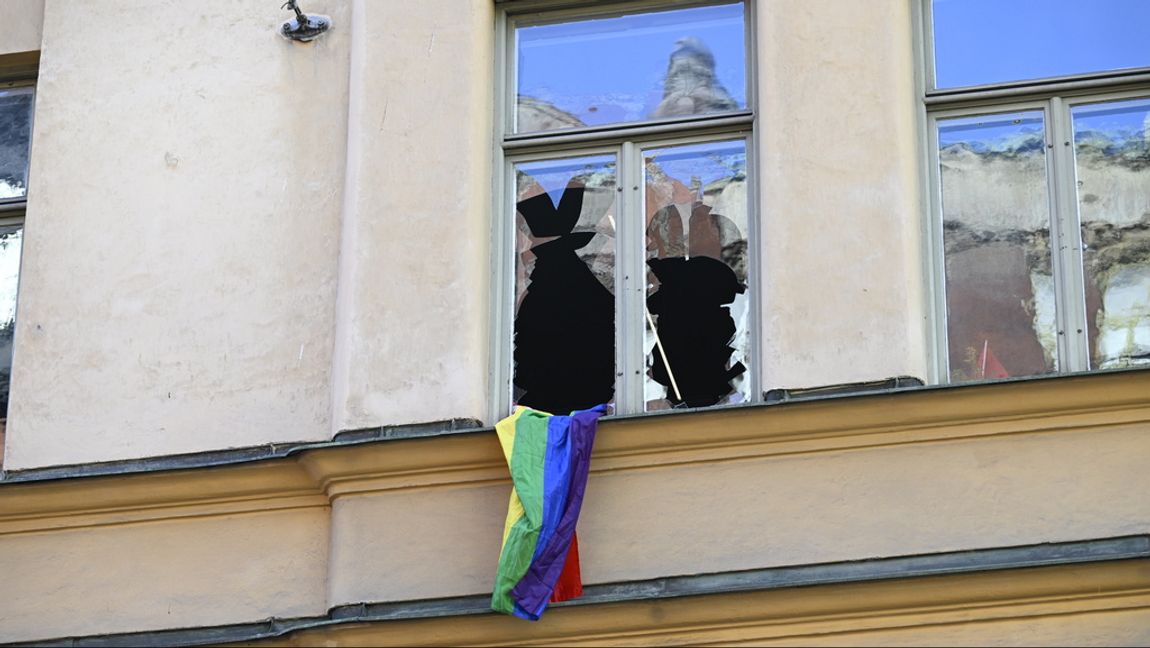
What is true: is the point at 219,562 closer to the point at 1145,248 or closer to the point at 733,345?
the point at 733,345

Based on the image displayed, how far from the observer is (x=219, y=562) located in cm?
948

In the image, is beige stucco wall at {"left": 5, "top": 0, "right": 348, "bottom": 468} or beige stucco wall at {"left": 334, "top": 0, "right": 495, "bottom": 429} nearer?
beige stucco wall at {"left": 334, "top": 0, "right": 495, "bottom": 429}

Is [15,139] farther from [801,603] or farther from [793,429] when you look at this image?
[801,603]

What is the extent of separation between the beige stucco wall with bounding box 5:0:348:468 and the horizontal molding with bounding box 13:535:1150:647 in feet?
3.56

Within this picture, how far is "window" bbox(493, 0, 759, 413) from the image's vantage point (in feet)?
31.3

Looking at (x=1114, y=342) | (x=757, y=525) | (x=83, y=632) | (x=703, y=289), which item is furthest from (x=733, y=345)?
(x=83, y=632)

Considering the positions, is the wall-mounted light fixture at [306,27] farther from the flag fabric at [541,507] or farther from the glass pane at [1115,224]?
the glass pane at [1115,224]

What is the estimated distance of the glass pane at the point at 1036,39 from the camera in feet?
31.8

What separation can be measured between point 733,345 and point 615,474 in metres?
0.79

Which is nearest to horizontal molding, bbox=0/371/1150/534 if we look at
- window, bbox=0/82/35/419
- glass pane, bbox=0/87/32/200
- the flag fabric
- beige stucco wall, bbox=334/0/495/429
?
the flag fabric

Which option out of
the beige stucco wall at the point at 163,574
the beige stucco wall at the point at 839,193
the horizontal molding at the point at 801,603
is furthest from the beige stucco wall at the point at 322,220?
the horizontal molding at the point at 801,603

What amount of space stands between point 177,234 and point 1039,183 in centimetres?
363

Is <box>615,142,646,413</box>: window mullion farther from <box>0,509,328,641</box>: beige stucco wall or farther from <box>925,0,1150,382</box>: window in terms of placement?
<box>0,509,328,641</box>: beige stucco wall

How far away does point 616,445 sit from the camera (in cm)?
912
